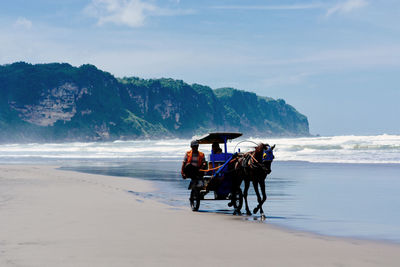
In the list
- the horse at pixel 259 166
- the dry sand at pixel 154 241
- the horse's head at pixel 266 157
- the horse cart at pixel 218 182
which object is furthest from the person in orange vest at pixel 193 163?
the horse's head at pixel 266 157

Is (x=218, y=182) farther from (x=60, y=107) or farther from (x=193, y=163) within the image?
(x=60, y=107)

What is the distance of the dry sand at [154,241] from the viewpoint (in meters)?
6.77

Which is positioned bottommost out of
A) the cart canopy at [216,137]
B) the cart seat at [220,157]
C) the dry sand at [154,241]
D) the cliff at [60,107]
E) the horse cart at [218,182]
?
the dry sand at [154,241]

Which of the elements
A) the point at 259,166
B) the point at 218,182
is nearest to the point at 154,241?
the point at 259,166

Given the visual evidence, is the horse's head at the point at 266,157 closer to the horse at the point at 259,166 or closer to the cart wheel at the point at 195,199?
the horse at the point at 259,166

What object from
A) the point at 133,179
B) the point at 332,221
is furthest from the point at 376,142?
the point at 332,221

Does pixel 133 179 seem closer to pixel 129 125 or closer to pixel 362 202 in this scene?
pixel 362 202

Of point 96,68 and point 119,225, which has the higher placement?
point 96,68

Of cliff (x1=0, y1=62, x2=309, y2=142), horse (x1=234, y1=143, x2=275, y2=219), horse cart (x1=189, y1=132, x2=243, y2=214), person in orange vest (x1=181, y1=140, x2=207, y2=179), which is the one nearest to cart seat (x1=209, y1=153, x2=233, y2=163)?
horse cart (x1=189, y1=132, x2=243, y2=214)

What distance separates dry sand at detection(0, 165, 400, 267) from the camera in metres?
6.77

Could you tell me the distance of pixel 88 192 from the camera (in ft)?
53.3

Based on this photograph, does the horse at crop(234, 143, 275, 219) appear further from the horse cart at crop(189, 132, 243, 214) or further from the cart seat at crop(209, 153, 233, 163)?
the cart seat at crop(209, 153, 233, 163)

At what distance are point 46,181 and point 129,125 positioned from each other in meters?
171

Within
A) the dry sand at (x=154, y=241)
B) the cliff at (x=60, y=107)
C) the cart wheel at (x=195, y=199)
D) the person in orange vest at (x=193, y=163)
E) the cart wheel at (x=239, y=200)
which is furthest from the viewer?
the cliff at (x=60, y=107)
